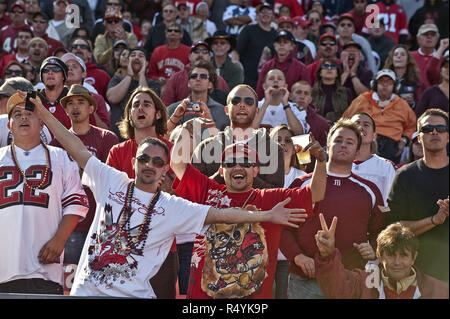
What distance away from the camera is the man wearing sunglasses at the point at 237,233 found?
17.2ft

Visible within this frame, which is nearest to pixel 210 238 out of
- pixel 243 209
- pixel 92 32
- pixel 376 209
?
pixel 243 209

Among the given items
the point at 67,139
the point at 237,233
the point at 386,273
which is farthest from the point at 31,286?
the point at 386,273

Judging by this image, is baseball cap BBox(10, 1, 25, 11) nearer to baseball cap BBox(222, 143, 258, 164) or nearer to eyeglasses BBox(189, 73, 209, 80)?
eyeglasses BBox(189, 73, 209, 80)

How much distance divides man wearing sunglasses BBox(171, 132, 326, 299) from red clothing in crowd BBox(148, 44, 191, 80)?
18.8 feet

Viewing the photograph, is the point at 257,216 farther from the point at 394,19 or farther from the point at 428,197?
the point at 394,19

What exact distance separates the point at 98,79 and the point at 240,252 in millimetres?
5485

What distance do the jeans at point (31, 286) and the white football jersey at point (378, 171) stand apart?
2802 millimetres

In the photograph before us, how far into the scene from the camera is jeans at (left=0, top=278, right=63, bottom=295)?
18.2 feet

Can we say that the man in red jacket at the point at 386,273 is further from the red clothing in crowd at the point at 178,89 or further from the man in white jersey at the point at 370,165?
the red clothing in crowd at the point at 178,89

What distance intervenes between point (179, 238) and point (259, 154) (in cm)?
88

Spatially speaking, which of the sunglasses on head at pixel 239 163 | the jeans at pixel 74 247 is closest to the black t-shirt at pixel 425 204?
the sunglasses on head at pixel 239 163

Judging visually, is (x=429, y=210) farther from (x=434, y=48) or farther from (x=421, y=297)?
(x=434, y=48)

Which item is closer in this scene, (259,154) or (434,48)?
(259,154)
